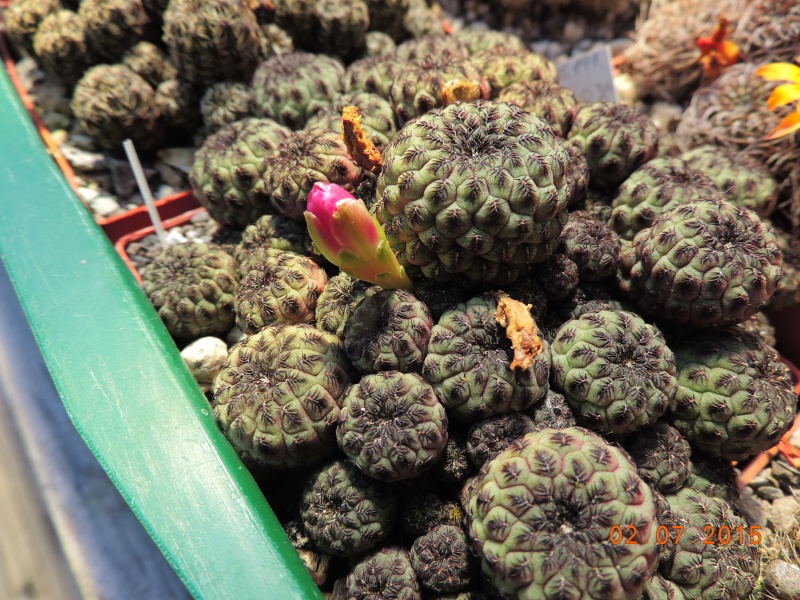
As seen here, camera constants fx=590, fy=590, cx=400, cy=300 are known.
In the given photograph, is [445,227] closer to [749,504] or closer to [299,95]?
[299,95]

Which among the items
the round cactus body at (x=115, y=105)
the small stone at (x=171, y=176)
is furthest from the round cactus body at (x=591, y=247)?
the round cactus body at (x=115, y=105)

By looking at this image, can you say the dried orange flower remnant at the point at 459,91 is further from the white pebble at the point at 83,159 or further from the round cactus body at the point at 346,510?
the white pebble at the point at 83,159

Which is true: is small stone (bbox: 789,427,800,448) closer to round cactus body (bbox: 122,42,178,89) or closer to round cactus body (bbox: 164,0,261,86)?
round cactus body (bbox: 164,0,261,86)

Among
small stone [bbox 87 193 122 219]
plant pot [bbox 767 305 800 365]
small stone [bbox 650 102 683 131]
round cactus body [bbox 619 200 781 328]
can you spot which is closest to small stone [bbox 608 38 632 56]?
small stone [bbox 650 102 683 131]

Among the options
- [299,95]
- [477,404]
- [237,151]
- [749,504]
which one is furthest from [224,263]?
[749,504]

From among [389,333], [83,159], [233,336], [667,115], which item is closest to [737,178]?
[667,115]

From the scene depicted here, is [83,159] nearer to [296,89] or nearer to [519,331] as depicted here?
[296,89]
